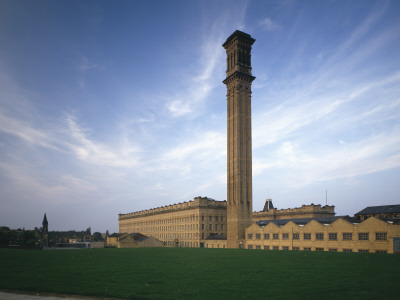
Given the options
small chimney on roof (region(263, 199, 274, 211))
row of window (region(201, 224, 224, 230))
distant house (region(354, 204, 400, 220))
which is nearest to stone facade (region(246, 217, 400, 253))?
distant house (region(354, 204, 400, 220))

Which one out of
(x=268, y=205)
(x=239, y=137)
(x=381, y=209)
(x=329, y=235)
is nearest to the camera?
(x=329, y=235)

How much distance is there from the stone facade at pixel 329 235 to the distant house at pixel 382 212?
18538 millimetres

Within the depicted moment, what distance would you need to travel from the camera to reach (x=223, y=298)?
15.6 meters

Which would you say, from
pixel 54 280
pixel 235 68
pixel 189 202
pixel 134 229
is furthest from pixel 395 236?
pixel 134 229

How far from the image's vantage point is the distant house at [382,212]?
78.7 metres

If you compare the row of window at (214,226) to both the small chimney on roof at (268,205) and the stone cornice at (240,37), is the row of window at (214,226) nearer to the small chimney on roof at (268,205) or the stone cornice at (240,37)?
the small chimney on roof at (268,205)

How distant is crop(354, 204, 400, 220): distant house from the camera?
3100 inches

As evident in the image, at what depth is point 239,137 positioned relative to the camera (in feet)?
302

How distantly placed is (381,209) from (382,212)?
149cm

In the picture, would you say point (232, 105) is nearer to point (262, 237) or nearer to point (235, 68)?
point (235, 68)

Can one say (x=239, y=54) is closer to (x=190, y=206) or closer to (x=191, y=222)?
(x=190, y=206)

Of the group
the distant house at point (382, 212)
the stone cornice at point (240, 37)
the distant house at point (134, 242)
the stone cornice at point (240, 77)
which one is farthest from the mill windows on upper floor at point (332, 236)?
the stone cornice at point (240, 37)

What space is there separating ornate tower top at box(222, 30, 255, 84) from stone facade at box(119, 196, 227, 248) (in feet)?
142

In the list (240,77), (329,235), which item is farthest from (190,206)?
(329,235)
